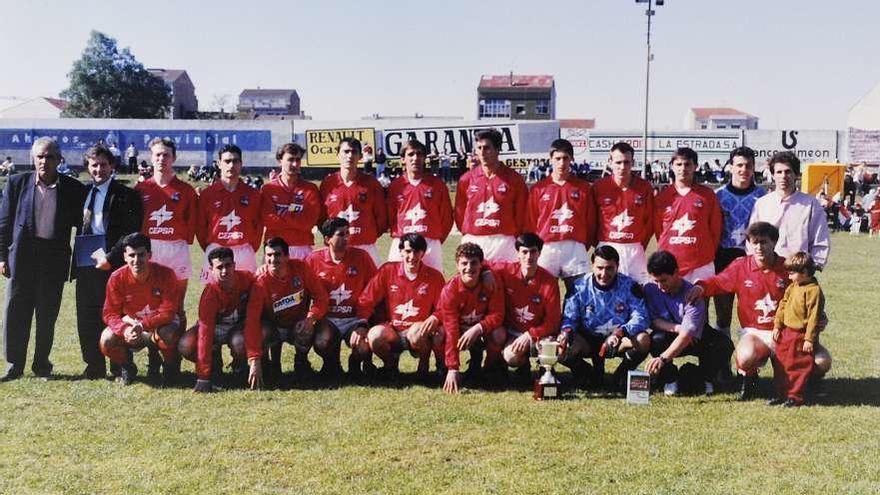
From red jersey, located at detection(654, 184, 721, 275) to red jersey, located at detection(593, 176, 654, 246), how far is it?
16cm

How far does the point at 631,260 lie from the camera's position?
6.04 meters

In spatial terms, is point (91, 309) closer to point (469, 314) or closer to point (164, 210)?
point (164, 210)

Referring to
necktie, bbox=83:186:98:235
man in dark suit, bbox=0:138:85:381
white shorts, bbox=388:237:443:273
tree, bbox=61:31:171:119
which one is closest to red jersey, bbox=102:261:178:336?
necktie, bbox=83:186:98:235

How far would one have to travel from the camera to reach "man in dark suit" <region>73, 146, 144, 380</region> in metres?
5.84

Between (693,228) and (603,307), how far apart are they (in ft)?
3.13

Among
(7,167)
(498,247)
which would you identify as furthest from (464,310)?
(7,167)

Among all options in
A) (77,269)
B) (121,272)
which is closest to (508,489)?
(121,272)

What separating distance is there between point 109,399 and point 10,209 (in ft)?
5.81

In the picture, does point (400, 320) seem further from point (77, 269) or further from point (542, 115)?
point (542, 115)

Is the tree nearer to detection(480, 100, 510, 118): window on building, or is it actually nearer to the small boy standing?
detection(480, 100, 510, 118): window on building

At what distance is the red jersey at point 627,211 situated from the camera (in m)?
6.02

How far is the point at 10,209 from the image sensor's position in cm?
590

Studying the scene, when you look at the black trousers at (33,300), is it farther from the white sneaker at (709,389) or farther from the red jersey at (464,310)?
the white sneaker at (709,389)

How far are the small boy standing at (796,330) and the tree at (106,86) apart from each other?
59.0 meters
